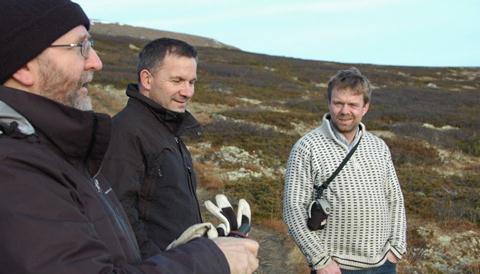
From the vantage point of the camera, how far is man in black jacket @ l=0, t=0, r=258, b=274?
1471 mm

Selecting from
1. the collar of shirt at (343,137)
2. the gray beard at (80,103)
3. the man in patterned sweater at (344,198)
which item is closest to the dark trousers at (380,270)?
the man in patterned sweater at (344,198)

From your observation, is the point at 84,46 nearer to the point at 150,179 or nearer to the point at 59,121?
the point at 59,121

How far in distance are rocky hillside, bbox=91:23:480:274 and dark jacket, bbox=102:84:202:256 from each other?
15.8ft

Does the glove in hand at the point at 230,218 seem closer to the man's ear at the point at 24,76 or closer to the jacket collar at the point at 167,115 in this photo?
the man's ear at the point at 24,76

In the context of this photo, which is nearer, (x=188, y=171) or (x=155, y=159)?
(x=155, y=159)

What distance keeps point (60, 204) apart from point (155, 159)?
1.59m

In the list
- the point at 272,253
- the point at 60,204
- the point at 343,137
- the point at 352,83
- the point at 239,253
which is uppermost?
the point at 352,83

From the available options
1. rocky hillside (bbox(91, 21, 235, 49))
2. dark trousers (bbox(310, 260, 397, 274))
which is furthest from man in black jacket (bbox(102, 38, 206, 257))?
rocky hillside (bbox(91, 21, 235, 49))

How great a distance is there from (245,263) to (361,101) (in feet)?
8.19

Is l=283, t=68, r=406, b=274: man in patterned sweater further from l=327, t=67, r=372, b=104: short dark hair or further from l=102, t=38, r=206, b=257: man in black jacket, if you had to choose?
l=102, t=38, r=206, b=257: man in black jacket

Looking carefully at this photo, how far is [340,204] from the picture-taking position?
3.84m

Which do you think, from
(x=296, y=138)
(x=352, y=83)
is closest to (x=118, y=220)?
(x=352, y=83)

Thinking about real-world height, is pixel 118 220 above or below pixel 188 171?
above

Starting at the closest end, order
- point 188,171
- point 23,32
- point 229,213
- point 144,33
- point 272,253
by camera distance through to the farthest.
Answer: point 23,32 → point 229,213 → point 188,171 → point 272,253 → point 144,33
